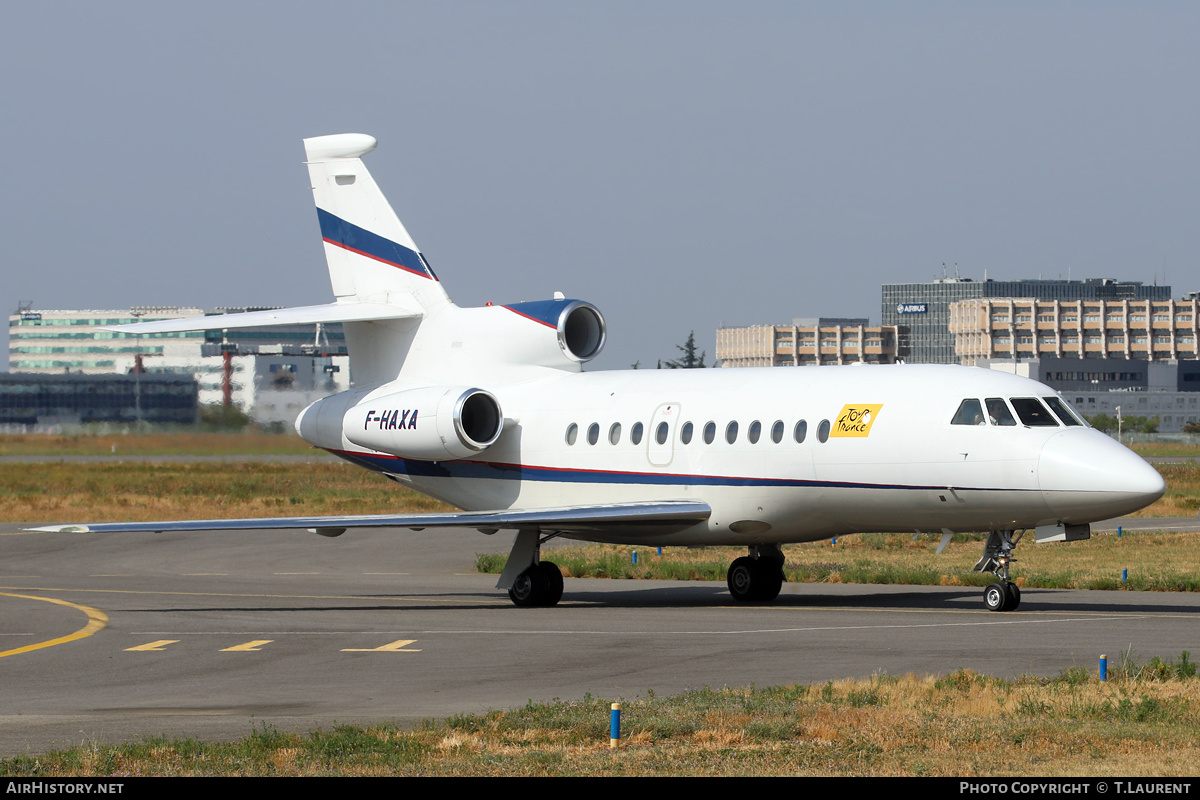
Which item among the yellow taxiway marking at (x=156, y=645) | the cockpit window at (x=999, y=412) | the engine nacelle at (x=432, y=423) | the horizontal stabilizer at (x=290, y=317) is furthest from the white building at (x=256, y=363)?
the cockpit window at (x=999, y=412)

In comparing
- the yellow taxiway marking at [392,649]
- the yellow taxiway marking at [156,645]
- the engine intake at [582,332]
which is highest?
the engine intake at [582,332]

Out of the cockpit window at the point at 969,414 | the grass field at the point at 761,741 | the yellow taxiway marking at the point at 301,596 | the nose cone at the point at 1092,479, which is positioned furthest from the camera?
the yellow taxiway marking at the point at 301,596

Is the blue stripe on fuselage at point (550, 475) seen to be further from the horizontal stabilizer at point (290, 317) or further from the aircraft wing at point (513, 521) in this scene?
the horizontal stabilizer at point (290, 317)

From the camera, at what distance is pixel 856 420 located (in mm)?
23031

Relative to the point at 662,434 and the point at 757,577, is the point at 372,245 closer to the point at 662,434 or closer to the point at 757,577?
the point at 662,434

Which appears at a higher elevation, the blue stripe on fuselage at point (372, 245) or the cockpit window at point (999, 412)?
the blue stripe on fuselage at point (372, 245)

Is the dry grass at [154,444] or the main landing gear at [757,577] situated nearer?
the main landing gear at [757,577]

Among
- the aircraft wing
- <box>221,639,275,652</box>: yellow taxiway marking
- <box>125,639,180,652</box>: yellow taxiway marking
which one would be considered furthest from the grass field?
the aircraft wing

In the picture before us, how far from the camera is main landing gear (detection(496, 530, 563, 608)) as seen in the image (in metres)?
25.2

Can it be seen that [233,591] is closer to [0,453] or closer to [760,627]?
[760,627]

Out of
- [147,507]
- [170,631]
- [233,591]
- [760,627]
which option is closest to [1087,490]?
[760,627]

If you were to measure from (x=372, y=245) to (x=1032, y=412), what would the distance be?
13364 millimetres

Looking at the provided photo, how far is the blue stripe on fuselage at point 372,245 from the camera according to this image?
96.6 feet

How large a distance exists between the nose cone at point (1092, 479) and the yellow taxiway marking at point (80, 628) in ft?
43.5
